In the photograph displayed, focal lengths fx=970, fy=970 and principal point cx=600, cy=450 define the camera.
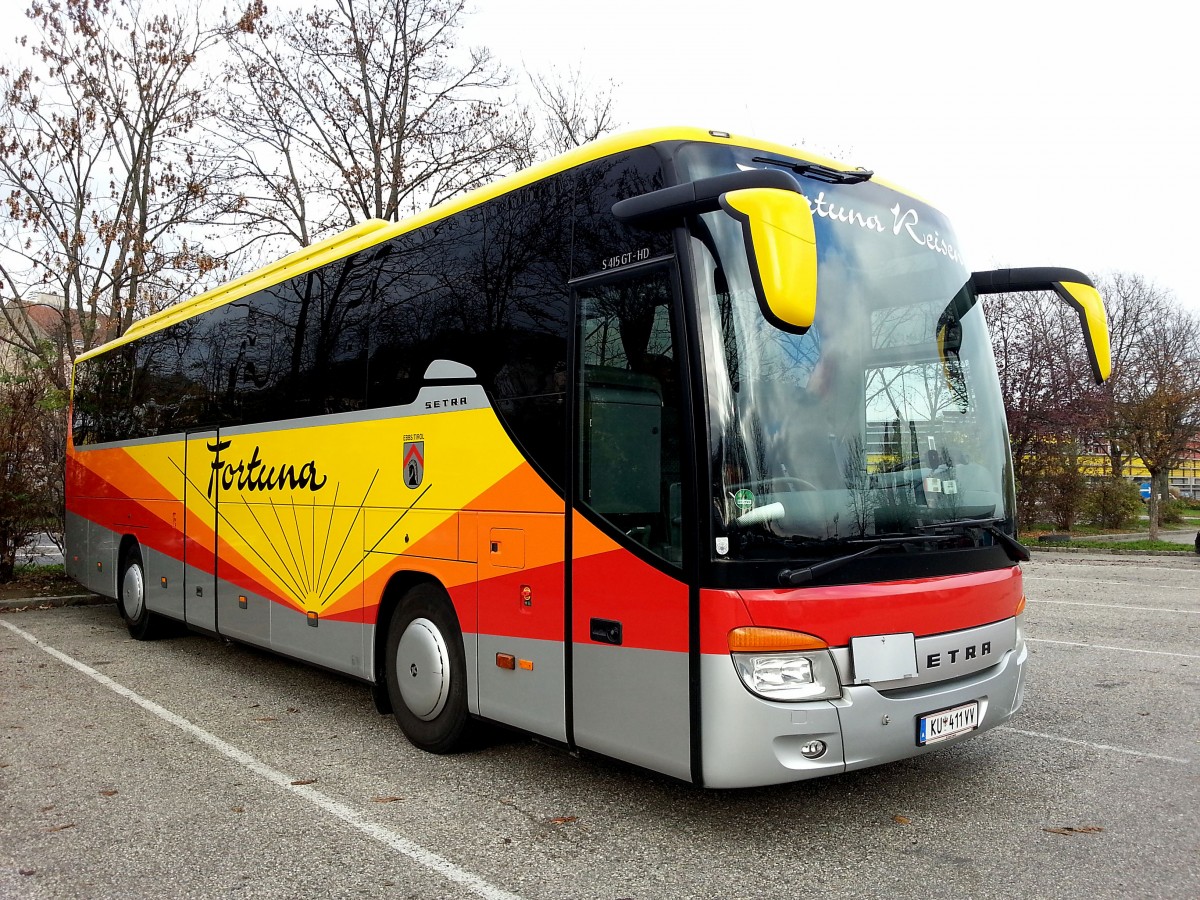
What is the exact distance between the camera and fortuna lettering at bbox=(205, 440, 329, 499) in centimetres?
717

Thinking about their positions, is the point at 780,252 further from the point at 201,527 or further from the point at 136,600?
the point at 136,600

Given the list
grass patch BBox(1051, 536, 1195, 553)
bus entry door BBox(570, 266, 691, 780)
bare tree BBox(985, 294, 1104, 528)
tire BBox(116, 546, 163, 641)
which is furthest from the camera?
bare tree BBox(985, 294, 1104, 528)

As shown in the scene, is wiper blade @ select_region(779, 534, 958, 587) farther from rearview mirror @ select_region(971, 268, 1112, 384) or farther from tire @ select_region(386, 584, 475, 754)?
Result: tire @ select_region(386, 584, 475, 754)

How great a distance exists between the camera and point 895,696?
433 cm

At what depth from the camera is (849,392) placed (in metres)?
4.46

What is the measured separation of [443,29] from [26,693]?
1672cm

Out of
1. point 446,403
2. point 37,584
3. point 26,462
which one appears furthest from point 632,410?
point 37,584

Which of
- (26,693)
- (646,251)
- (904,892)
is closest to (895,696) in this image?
(904,892)

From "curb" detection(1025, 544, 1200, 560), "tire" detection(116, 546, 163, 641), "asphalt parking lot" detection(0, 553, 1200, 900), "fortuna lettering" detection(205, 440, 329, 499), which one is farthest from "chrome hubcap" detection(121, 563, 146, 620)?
"curb" detection(1025, 544, 1200, 560)

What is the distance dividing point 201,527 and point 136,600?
211 cm

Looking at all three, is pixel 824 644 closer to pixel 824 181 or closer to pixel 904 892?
pixel 904 892

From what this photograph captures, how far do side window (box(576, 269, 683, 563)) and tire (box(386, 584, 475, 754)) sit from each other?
5.17 ft

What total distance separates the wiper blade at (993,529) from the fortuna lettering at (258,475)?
429 cm

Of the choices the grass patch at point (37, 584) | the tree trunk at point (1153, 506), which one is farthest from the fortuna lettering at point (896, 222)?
the tree trunk at point (1153, 506)
